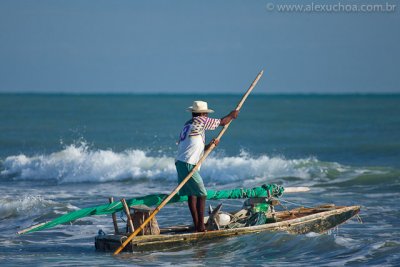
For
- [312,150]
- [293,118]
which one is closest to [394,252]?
[312,150]

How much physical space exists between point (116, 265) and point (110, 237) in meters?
0.81

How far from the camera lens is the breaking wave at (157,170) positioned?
2238cm

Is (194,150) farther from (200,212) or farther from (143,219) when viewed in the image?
(143,219)

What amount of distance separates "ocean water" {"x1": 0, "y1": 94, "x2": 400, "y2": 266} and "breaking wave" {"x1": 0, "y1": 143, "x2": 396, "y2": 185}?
0.09 feet

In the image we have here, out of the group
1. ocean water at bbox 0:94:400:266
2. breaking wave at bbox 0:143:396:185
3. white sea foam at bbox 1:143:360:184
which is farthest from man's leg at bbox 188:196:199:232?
white sea foam at bbox 1:143:360:184

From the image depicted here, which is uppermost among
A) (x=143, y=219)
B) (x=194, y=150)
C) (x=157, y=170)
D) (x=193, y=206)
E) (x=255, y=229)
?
(x=157, y=170)

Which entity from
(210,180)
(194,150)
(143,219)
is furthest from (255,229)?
(210,180)

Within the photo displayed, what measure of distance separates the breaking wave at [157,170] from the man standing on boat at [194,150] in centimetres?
928

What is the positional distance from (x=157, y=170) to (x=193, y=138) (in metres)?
11.7

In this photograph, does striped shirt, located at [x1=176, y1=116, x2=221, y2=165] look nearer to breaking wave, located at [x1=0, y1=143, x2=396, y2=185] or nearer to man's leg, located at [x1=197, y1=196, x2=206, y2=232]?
man's leg, located at [x1=197, y1=196, x2=206, y2=232]

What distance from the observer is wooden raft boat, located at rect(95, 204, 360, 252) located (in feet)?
39.2

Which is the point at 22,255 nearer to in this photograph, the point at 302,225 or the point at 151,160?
the point at 302,225

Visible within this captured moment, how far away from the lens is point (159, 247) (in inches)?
473

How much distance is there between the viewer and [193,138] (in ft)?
39.3
